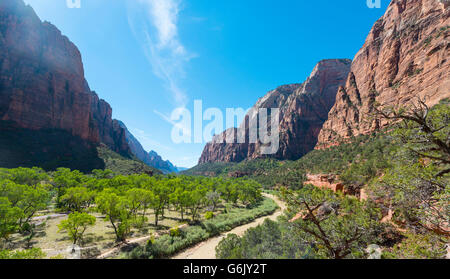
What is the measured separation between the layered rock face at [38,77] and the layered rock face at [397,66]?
102 meters

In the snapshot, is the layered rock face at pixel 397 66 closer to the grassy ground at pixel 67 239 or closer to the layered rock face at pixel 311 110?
the layered rock face at pixel 311 110

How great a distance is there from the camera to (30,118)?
5847cm

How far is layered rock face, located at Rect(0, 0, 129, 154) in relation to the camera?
59.0 meters

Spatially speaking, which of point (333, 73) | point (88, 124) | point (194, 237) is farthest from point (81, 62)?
point (333, 73)

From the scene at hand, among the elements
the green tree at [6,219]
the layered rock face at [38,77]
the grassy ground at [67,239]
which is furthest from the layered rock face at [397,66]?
the layered rock face at [38,77]

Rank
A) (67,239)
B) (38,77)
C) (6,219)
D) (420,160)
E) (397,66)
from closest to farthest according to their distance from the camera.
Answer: (420,160), (6,219), (67,239), (397,66), (38,77)

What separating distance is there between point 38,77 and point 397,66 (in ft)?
425

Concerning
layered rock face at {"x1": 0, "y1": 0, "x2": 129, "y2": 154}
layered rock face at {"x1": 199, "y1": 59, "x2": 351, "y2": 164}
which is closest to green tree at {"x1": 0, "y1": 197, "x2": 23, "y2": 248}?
layered rock face at {"x1": 0, "y1": 0, "x2": 129, "y2": 154}

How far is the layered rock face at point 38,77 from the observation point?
194 ft

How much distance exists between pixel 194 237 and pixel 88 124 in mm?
87246

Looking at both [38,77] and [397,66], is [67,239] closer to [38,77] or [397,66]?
[397,66]

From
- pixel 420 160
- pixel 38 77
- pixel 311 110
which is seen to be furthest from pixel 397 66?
pixel 38 77

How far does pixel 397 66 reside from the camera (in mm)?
45062
